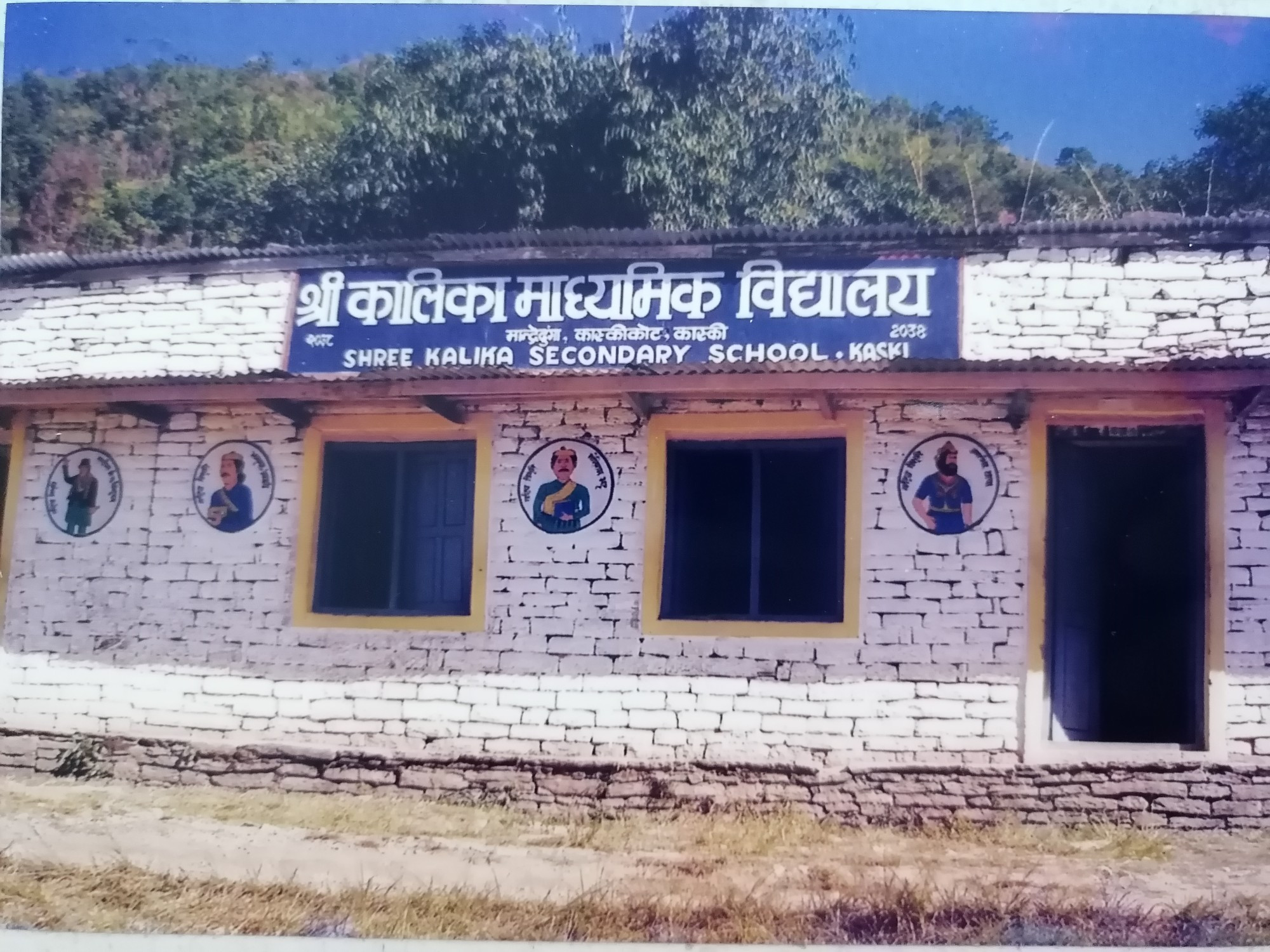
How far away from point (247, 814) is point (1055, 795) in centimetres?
353

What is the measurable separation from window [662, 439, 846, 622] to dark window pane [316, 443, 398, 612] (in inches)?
55.0

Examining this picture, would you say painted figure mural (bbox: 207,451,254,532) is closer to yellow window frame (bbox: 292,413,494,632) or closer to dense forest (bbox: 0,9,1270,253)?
yellow window frame (bbox: 292,413,494,632)

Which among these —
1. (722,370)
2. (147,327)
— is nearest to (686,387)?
(722,370)

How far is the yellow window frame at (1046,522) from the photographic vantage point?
465 centimetres

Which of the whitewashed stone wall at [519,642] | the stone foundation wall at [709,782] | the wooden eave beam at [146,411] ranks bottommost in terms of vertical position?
the stone foundation wall at [709,782]

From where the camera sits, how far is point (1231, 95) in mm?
4613

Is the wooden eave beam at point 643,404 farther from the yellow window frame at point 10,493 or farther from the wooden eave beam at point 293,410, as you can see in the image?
the yellow window frame at point 10,493

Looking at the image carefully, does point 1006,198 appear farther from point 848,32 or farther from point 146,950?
point 146,950

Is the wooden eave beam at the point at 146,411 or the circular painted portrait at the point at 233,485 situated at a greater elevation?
the wooden eave beam at the point at 146,411

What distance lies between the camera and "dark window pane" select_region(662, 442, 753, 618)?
503 cm

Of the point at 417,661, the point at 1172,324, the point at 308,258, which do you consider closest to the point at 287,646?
the point at 417,661

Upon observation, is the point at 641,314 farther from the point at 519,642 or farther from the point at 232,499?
the point at 232,499

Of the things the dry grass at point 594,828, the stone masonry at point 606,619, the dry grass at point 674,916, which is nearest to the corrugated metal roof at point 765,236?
the stone masonry at point 606,619

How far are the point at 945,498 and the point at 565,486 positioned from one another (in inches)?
69.4
